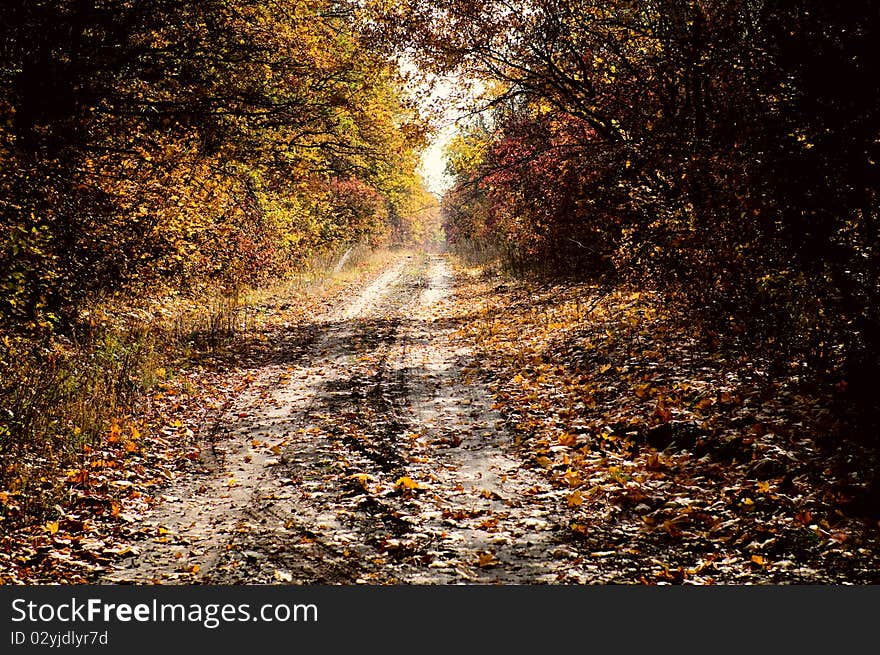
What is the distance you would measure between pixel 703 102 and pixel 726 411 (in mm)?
4963

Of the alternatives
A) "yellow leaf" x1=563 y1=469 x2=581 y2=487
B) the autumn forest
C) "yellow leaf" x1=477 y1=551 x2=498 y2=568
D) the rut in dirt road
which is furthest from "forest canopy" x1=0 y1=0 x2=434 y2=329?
"yellow leaf" x1=563 y1=469 x2=581 y2=487

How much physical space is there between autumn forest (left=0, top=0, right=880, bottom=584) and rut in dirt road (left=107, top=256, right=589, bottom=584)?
41 millimetres

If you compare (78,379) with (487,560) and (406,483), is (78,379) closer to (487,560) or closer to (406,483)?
(406,483)

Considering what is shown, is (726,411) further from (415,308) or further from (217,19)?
(415,308)

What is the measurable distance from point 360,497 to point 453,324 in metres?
11.0

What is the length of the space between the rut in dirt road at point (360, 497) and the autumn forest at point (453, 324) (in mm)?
41

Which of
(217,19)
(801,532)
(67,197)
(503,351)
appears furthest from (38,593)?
(217,19)

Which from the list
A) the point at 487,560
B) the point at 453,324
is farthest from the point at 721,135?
the point at 453,324

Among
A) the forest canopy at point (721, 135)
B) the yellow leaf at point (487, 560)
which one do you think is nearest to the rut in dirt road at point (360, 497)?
the yellow leaf at point (487, 560)

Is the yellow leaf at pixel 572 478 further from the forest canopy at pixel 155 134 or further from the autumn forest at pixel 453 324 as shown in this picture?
the forest canopy at pixel 155 134

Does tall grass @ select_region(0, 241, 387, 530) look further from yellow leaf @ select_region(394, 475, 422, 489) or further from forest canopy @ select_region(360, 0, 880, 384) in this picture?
forest canopy @ select_region(360, 0, 880, 384)

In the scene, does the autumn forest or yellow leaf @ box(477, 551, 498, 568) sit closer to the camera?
yellow leaf @ box(477, 551, 498, 568)

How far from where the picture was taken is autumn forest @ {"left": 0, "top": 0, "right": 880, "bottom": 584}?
559 cm

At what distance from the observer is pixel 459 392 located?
10547mm
